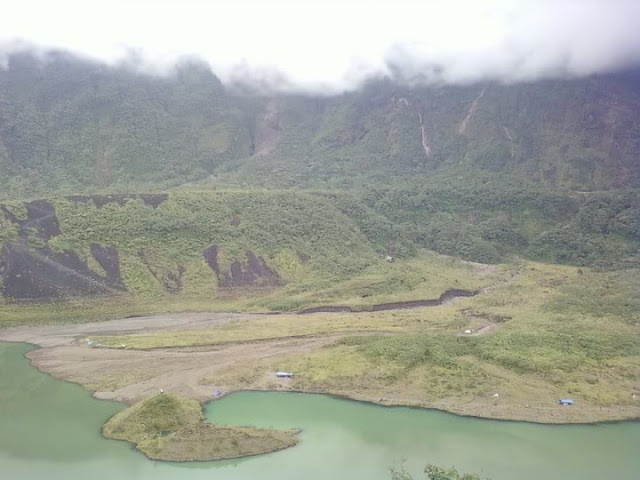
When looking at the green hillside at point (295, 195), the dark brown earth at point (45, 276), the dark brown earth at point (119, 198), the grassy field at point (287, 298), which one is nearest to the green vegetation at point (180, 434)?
the grassy field at point (287, 298)

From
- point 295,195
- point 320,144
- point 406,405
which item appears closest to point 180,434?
point 406,405

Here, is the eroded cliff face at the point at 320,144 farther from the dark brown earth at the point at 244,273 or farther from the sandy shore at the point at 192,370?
the sandy shore at the point at 192,370

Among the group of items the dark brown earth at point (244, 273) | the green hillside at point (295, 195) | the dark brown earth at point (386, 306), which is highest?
the green hillside at point (295, 195)

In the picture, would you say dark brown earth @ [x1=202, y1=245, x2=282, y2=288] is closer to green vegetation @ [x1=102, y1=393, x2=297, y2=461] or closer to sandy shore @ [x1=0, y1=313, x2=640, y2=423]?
sandy shore @ [x1=0, y1=313, x2=640, y2=423]

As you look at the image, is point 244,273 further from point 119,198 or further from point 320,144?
point 320,144

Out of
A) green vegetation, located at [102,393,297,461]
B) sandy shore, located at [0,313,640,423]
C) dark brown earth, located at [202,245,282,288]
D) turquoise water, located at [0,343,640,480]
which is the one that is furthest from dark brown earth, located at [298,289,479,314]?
green vegetation, located at [102,393,297,461]
